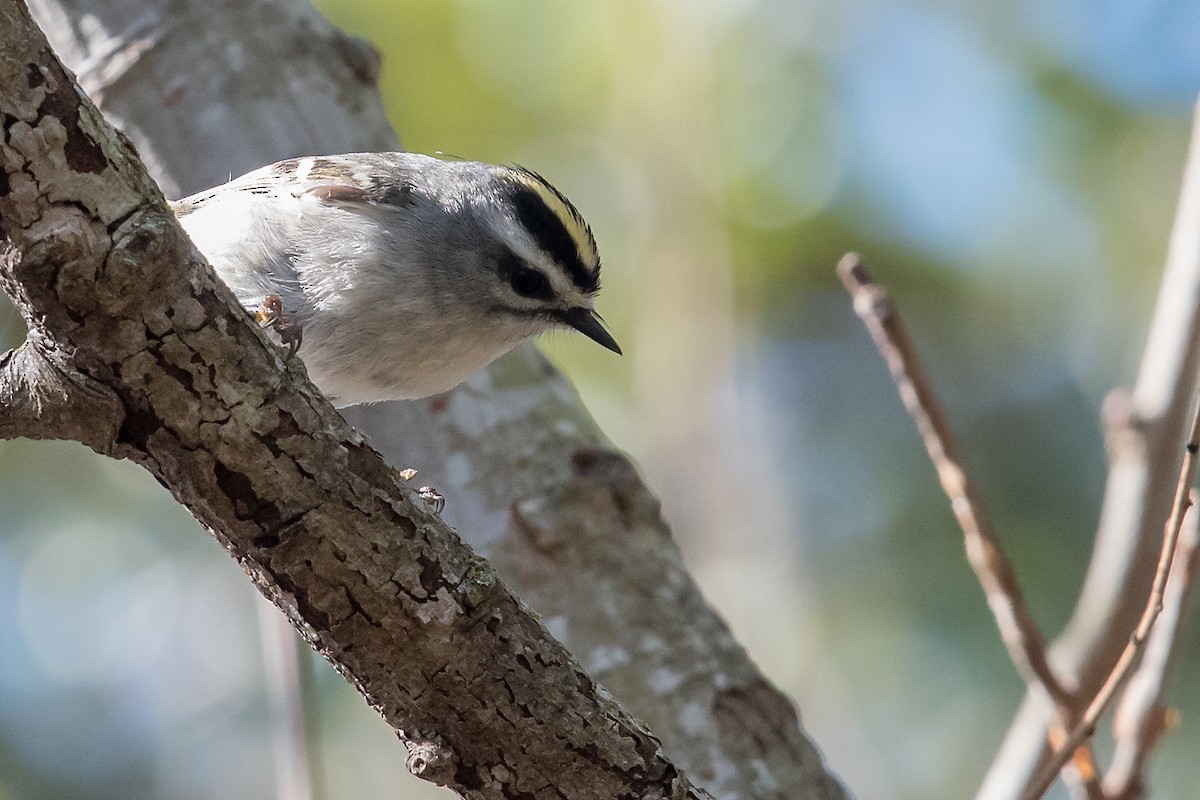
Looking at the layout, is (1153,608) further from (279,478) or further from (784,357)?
(784,357)

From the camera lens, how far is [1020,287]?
19.5 ft

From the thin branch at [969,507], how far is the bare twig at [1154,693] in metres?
0.11

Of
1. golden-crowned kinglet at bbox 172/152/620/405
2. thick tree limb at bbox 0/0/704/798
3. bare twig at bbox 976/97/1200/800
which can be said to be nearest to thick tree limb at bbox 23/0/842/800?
golden-crowned kinglet at bbox 172/152/620/405

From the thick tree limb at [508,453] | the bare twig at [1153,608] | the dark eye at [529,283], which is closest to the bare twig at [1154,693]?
the bare twig at [1153,608]

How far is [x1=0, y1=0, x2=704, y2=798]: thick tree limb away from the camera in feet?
4.51

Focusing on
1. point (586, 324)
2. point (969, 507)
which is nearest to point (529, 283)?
point (586, 324)

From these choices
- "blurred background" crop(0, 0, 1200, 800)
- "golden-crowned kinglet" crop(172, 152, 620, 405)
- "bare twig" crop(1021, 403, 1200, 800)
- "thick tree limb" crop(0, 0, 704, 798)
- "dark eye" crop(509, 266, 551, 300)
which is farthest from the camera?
"blurred background" crop(0, 0, 1200, 800)

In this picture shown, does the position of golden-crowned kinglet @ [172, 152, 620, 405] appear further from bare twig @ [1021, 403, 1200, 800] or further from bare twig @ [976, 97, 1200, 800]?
bare twig @ [1021, 403, 1200, 800]

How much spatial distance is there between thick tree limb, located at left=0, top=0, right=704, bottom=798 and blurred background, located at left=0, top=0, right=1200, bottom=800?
285cm

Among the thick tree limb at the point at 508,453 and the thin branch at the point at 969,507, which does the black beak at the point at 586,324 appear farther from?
the thin branch at the point at 969,507

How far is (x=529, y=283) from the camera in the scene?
2.71 metres

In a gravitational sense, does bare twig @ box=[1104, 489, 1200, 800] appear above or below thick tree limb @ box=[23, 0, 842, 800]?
below

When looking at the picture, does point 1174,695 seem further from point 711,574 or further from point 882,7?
point 882,7

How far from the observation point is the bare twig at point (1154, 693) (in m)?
1.88
